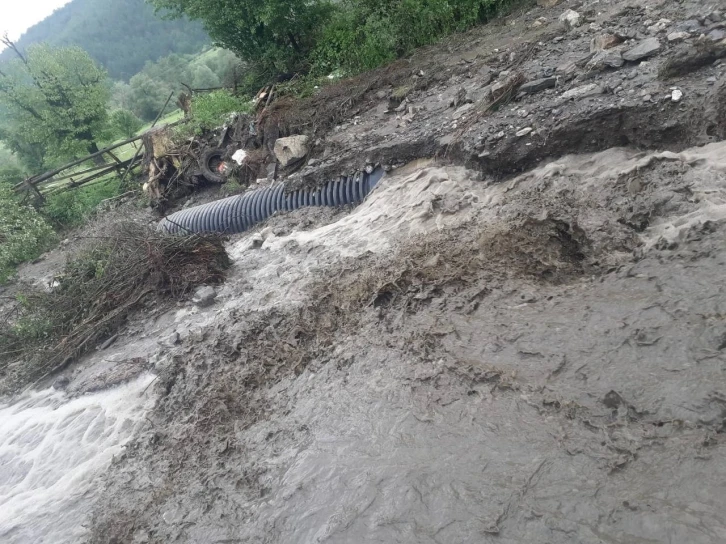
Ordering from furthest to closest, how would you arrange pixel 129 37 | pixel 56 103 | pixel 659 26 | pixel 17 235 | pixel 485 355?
1. pixel 129 37
2. pixel 56 103
3. pixel 17 235
4. pixel 659 26
5. pixel 485 355

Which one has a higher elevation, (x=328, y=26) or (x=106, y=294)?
(x=328, y=26)

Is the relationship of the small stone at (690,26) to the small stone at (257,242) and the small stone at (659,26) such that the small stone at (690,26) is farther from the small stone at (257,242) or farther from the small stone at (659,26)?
the small stone at (257,242)

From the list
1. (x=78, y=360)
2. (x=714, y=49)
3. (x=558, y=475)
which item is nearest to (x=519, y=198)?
(x=714, y=49)

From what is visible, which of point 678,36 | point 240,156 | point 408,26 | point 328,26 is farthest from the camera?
point 328,26

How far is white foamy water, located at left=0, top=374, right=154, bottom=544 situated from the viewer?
465 centimetres

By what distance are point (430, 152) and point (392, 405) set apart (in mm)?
4790

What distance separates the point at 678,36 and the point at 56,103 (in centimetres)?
2895

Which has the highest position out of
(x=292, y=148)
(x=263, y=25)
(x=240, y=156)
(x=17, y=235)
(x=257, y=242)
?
(x=263, y=25)

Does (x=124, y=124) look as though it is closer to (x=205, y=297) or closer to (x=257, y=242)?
(x=257, y=242)

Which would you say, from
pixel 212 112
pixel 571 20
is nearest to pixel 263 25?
pixel 212 112

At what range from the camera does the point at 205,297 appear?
7391 millimetres

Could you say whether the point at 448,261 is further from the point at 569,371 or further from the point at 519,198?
the point at 569,371

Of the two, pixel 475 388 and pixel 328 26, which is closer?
pixel 475 388

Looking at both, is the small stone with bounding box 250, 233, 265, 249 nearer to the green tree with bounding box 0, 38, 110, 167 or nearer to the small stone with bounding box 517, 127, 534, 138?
the small stone with bounding box 517, 127, 534, 138
